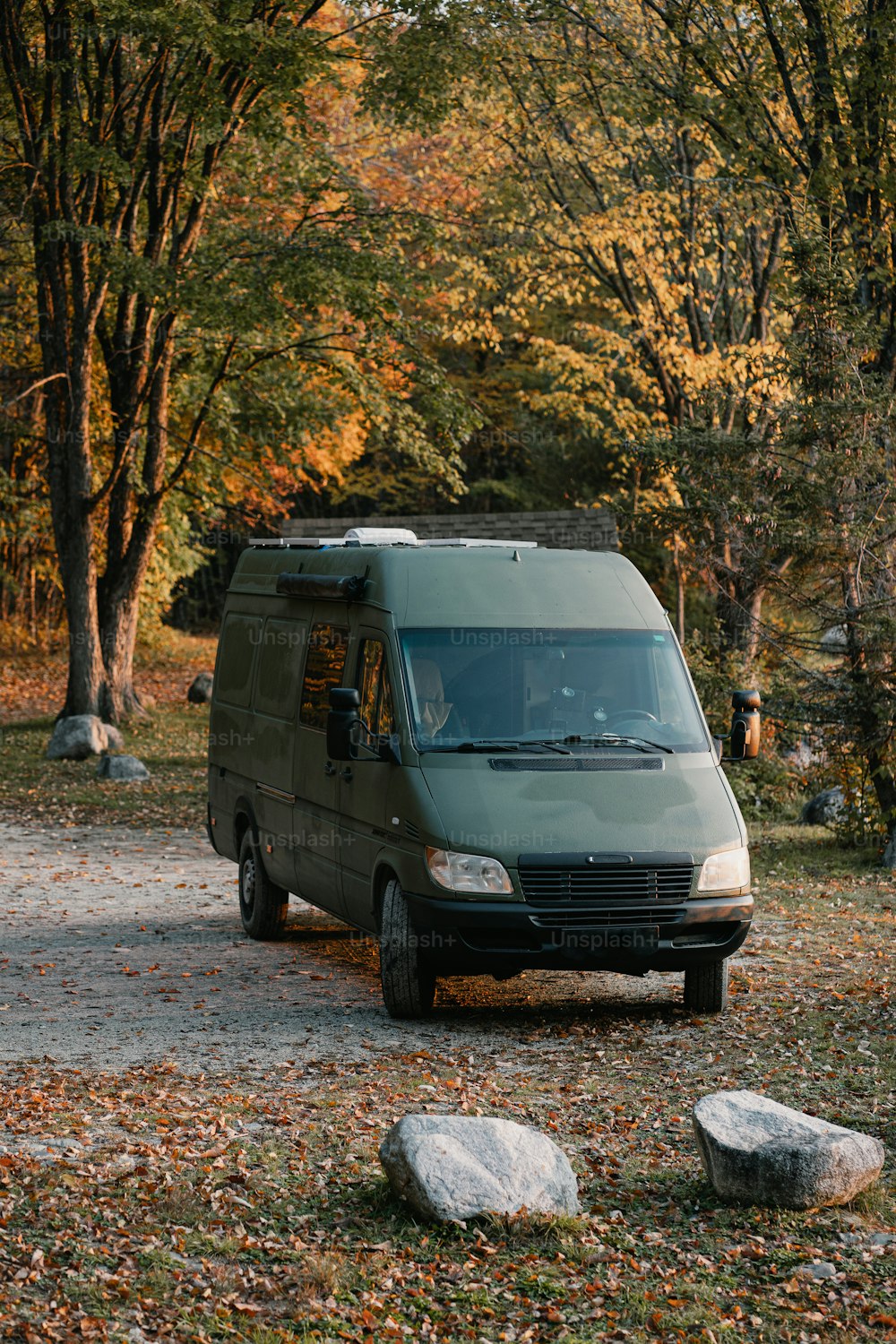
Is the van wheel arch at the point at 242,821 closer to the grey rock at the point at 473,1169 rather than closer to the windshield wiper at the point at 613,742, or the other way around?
the windshield wiper at the point at 613,742

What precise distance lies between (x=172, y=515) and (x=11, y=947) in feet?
70.6

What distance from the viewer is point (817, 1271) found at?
5559mm

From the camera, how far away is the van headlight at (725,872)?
28.6 ft

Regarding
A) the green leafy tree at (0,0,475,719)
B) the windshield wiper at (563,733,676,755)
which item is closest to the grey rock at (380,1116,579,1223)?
the windshield wiper at (563,733,676,755)

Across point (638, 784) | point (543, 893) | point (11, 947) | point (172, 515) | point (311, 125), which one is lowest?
point (11, 947)

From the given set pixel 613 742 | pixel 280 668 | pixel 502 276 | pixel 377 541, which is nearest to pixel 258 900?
pixel 280 668

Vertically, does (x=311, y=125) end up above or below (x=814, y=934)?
above

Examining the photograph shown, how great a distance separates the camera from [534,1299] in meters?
5.37

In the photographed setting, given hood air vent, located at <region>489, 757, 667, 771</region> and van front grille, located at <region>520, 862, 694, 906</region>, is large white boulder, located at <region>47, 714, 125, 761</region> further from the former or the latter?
van front grille, located at <region>520, 862, 694, 906</region>

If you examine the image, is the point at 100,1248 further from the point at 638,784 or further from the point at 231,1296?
the point at 638,784

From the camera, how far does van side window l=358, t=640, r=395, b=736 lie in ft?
31.1

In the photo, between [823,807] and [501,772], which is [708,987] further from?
[823,807]

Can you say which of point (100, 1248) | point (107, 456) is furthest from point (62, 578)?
point (100, 1248)

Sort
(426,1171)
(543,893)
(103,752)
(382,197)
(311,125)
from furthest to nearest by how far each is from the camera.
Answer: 1. (382,197)
2. (311,125)
3. (103,752)
4. (543,893)
5. (426,1171)
